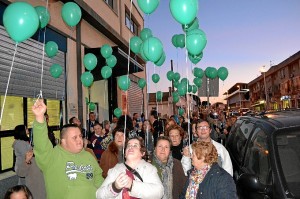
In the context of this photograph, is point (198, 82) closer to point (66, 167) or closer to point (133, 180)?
point (66, 167)

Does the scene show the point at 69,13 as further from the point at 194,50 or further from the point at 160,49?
the point at 194,50

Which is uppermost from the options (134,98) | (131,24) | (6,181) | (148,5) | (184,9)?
Answer: (131,24)

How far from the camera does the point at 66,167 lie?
3.22 m

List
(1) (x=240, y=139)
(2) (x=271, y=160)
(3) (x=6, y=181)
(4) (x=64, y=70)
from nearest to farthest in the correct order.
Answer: (2) (x=271, y=160) < (1) (x=240, y=139) < (3) (x=6, y=181) < (4) (x=64, y=70)

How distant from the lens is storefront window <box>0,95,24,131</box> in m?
7.42

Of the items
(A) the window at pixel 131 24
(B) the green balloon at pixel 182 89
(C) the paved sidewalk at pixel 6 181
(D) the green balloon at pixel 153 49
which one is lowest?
(C) the paved sidewalk at pixel 6 181

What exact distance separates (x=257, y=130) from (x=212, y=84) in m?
7.14

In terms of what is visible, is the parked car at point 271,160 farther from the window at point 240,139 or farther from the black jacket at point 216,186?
the black jacket at point 216,186

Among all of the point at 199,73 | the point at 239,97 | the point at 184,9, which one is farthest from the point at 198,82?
the point at 239,97

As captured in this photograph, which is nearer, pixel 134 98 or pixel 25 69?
pixel 25 69

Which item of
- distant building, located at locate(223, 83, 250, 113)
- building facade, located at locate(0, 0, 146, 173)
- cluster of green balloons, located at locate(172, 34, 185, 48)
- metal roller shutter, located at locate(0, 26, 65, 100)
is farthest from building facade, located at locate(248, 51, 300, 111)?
metal roller shutter, located at locate(0, 26, 65, 100)

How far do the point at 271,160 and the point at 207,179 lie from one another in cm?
68

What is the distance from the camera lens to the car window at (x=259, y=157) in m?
3.19

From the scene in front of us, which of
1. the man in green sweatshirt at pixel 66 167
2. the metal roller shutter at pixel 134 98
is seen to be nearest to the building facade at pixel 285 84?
the metal roller shutter at pixel 134 98
